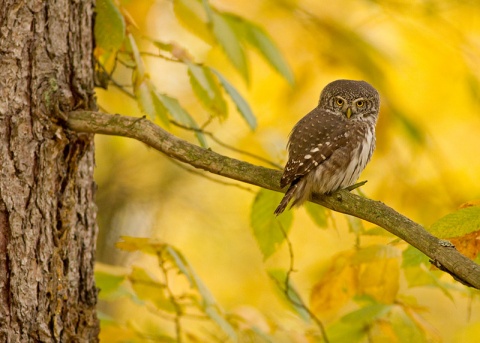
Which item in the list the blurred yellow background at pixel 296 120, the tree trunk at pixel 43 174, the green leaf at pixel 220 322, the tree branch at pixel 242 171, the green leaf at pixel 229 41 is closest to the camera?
the tree branch at pixel 242 171

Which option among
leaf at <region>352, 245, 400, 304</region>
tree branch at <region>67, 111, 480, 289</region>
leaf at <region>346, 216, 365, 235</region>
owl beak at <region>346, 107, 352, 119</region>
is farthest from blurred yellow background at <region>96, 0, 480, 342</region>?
tree branch at <region>67, 111, 480, 289</region>

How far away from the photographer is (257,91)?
650 centimetres

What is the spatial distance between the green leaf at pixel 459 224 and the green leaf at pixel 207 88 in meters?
1.28

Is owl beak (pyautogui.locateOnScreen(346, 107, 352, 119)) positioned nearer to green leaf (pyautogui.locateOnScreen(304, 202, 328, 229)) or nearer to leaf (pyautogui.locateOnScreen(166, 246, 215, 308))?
green leaf (pyautogui.locateOnScreen(304, 202, 328, 229))

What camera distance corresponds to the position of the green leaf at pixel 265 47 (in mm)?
3594

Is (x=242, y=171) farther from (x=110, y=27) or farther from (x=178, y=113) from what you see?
(x=110, y=27)

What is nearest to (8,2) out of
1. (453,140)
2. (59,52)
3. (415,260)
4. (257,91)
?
(59,52)

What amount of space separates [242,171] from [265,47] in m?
1.19

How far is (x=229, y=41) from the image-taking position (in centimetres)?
342

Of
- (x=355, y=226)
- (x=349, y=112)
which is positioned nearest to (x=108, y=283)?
(x=355, y=226)

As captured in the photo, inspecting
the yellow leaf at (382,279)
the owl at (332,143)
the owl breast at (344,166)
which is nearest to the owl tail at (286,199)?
the owl at (332,143)

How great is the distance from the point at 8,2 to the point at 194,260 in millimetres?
4829

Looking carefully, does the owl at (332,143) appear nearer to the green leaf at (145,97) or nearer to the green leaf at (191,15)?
the green leaf at (145,97)

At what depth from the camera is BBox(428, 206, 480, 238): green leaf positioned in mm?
2387
